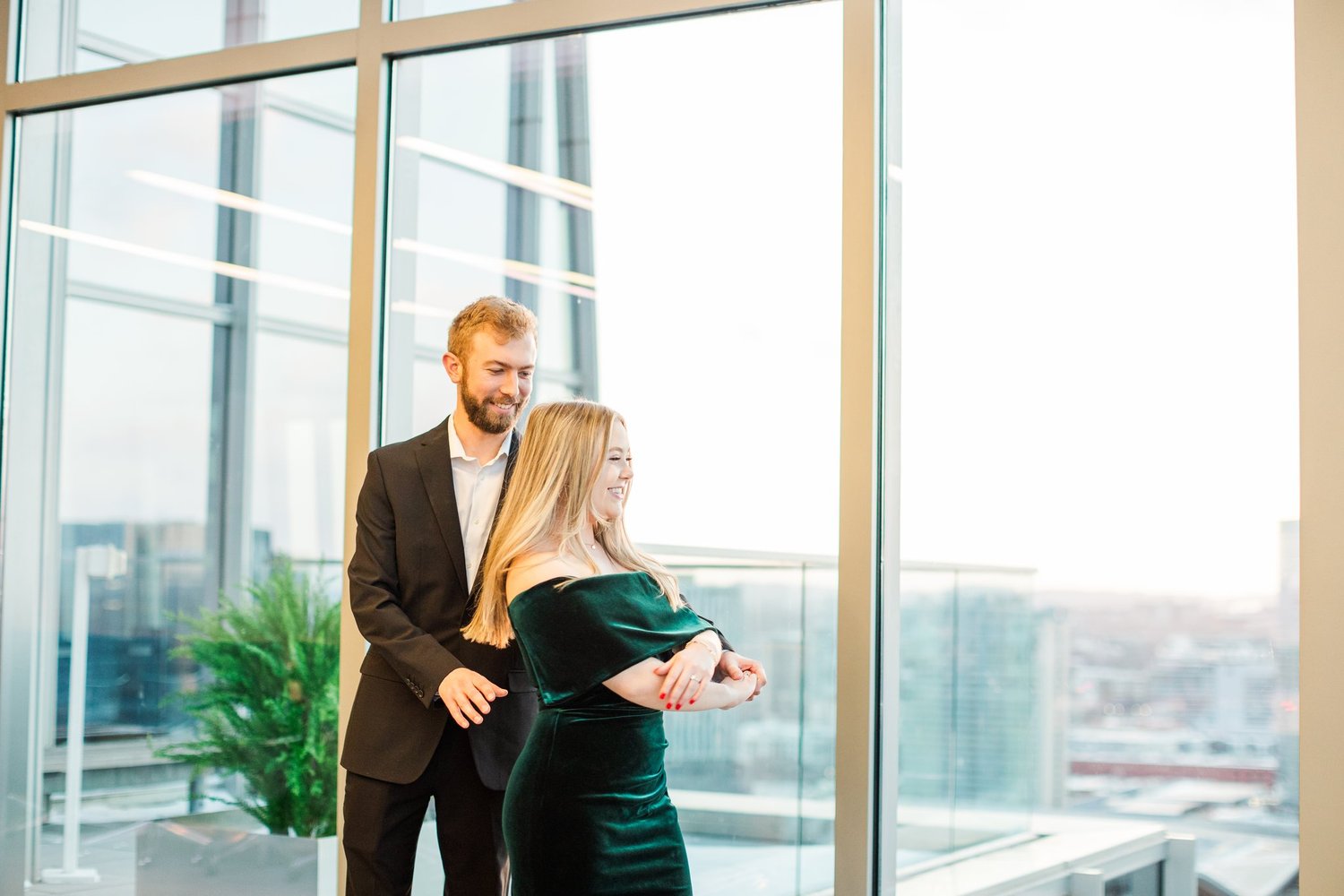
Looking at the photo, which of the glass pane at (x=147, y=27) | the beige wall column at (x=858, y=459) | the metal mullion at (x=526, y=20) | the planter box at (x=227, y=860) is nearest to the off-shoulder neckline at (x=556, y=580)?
the beige wall column at (x=858, y=459)

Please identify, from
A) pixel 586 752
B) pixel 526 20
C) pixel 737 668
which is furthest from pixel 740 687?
pixel 526 20

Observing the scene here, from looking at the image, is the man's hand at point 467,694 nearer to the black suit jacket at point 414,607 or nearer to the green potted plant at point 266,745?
the black suit jacket at point 414,607

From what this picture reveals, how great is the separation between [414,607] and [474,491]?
0.87 feet

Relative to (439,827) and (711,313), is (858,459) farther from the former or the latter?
(439,827)

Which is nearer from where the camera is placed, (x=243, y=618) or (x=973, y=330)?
(x=973, y=330)

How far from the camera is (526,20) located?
3268 mm

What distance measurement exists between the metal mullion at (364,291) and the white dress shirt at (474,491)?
66 centimetres

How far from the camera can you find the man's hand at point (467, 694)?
7.86ft

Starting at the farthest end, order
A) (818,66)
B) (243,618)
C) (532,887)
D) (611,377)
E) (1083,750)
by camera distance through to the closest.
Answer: (243,618), (611,377), (818,66), (1083,750), (532,887)

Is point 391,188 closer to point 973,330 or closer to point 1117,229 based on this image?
point 973,330

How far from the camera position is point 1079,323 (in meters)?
2.64

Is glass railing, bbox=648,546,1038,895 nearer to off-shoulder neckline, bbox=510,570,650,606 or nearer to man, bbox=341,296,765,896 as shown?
man, bbox=341,296,765,896

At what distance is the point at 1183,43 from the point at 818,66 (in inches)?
31.3

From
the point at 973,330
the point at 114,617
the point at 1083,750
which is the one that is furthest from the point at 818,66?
the point at 114,617
